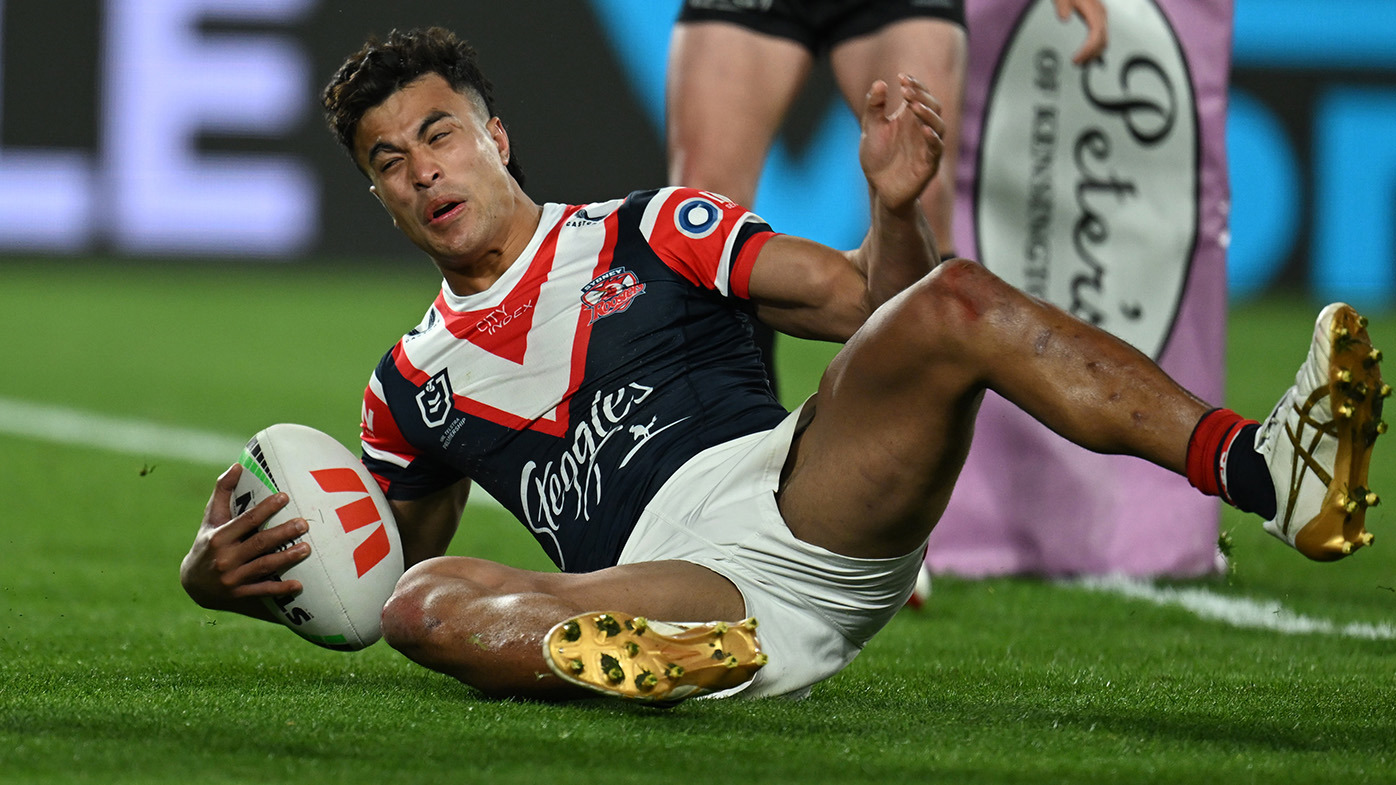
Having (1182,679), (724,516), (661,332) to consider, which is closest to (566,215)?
(661,332)

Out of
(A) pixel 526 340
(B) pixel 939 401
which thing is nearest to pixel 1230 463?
(B) pixel 939 401

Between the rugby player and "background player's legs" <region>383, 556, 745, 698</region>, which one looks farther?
"background player's legs" <region>383, 556, 745, 698</region>

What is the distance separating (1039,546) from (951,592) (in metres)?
0.39

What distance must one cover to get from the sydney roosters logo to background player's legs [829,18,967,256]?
3.96 feet

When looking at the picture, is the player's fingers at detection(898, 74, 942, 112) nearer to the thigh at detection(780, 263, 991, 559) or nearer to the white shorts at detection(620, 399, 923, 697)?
the thigh at detection(780, 263, 991, 559)

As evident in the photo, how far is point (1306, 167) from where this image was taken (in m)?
11.1

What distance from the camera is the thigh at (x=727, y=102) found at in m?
4.14

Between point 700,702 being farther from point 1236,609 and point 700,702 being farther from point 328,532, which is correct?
point 1236,609

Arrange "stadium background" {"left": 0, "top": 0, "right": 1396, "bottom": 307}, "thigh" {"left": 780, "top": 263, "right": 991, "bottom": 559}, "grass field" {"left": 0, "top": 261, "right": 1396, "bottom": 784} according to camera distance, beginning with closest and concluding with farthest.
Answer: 1. "grass field" {"left": 0, "top": 261, "right": 1396, "bottom": 784}
2. "thigh" {"left": 780, "top": 263, "right": 991, "bottom": 559}
3. "stadium background" {"left": 0, "top": 0, "right": 1396, "bottom": 307}

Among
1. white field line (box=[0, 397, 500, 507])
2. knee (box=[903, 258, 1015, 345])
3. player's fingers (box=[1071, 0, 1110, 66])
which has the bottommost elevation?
white field line (box=[0, 397, 500, 507])

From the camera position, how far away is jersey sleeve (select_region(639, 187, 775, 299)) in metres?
2.99

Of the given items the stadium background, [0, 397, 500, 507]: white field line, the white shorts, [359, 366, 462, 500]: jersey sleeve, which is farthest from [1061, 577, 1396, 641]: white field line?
the stadium background

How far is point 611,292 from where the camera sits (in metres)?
3.07

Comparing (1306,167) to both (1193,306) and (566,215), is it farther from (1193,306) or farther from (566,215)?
(566,215)
